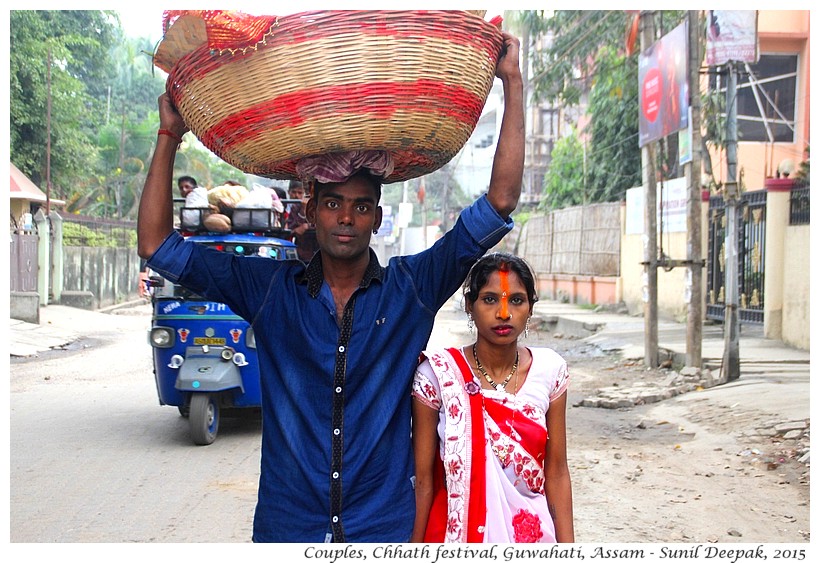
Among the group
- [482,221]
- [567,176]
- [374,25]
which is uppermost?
[567,176]

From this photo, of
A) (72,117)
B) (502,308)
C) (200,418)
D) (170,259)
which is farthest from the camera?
(72,117)

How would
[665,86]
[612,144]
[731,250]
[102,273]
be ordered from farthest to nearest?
1. [102,273]
2. [612,144]
3. [665,86]
4. [731,250]

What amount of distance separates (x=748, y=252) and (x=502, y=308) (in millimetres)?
11549

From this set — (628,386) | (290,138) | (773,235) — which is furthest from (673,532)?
(773,235)

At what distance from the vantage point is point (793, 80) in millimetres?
18766

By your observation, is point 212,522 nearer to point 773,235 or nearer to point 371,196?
point 371,196

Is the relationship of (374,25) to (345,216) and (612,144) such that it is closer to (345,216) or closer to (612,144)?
(345,216)

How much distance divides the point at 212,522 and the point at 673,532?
100 inches

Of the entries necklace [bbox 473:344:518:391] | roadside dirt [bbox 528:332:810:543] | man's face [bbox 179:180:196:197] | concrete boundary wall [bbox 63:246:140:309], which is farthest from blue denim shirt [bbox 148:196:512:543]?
concrete boundary wall [bbox 63:246:140:309]

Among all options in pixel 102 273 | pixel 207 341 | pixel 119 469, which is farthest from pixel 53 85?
pixel 119 469

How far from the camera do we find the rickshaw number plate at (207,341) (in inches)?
276

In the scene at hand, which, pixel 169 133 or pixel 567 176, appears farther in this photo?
pixel 567 176

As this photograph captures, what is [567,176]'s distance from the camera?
25922 millimetres

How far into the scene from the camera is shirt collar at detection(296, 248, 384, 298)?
230 cm
